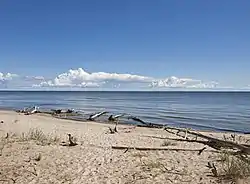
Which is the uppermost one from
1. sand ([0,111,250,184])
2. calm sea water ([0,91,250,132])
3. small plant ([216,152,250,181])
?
small plant ([216,152,250,181])

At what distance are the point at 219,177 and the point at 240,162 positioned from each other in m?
0.88

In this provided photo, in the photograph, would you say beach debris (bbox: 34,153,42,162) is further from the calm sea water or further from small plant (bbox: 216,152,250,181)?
the calm sea water

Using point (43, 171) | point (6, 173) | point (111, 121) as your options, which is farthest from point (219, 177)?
point (111, 121)

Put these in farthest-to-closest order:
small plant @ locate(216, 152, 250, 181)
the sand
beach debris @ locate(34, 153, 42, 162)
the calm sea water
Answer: the calm sea water < beach debris @ locate(34, 153, 42, 162) < the sand < small plant @ locate(216, 152, 250, 181)

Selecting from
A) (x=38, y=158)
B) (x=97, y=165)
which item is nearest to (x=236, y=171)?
(x=97, y=165)

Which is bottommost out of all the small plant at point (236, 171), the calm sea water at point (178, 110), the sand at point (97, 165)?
the calm sea water at point (178, 110)

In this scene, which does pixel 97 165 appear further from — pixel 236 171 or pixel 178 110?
pixel 178 110

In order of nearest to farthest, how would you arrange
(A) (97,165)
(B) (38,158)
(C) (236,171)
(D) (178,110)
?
(C) (236,171), (A) (97,165), (B) (38,158), (D) (178,110)

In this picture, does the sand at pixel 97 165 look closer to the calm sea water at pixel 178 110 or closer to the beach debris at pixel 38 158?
the beach debris at pixel 38 158

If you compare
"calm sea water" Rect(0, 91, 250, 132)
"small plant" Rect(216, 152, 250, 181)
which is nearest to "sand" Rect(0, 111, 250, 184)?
"small plant" Rect(216, 152, 250, 181)

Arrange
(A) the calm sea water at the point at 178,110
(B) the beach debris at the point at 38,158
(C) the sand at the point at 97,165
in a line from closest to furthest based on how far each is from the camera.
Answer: (C) the sand at the point at 97,165, (B) the beach debris at the point at 38,158, (A) the calm sea water at the point at 178,110

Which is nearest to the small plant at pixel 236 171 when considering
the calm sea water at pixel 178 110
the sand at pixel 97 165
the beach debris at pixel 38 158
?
the sand at pixel 97 165

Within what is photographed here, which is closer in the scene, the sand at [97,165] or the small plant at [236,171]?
the small plant at [236,171]

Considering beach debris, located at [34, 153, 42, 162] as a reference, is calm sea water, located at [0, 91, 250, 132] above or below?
below
